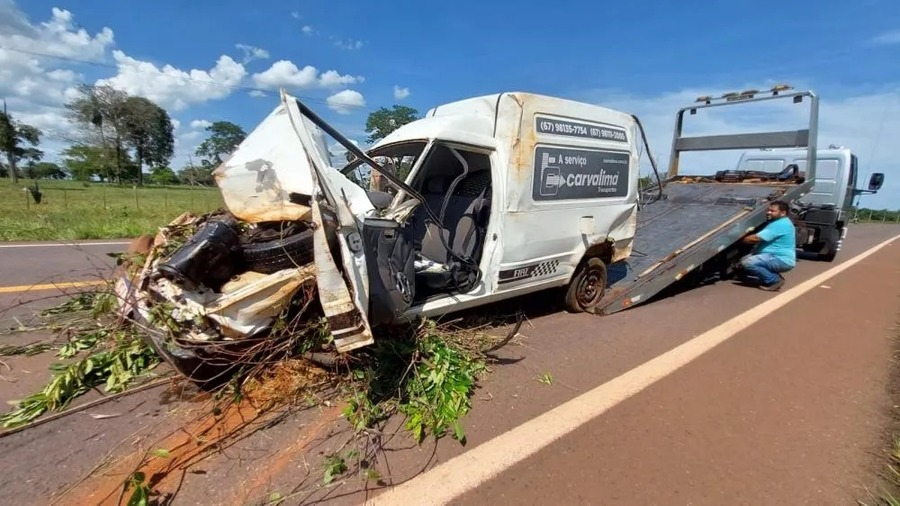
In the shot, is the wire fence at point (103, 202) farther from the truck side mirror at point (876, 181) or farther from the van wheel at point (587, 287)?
the truck side mirror at point (876, 181)

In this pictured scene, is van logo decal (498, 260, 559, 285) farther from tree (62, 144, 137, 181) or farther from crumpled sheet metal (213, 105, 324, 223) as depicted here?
tree (62, 144, 137, 181)

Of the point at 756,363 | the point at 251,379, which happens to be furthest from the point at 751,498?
the point at 251,379

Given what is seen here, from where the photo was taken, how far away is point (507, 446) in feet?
8.38

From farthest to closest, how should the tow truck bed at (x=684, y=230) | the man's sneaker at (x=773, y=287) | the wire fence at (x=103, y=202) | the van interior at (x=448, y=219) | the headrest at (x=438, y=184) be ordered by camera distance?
the wire fence at (x=103, y=202)
the man's sneaker at (x=773, y=287)
the tow truck bed at (x=684, y=230)
the headrest at (x=438, y=184)
the van interior at (x=448, y=219)

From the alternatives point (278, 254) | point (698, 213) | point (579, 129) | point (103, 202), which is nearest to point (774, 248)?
point (698, 213)

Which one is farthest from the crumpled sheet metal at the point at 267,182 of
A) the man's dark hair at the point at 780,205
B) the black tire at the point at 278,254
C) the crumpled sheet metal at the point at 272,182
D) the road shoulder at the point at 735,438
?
the man's dark hair at the point at 780,205

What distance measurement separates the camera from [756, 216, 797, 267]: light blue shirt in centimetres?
677

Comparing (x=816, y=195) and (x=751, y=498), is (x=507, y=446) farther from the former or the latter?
(x=816, y=195)

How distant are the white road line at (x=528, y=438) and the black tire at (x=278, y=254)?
4.67 ft

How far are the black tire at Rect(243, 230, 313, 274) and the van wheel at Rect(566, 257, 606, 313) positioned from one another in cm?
326

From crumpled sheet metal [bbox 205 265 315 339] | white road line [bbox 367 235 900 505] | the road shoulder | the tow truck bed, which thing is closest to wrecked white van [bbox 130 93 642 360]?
crumpled sheet metal [bbox 205 265 315 339]

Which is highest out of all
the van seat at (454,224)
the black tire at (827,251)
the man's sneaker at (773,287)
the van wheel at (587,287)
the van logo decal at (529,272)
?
the van seat at (454,224)

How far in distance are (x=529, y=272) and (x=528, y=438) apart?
1.89 metres

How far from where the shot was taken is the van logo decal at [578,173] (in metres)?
4.08
